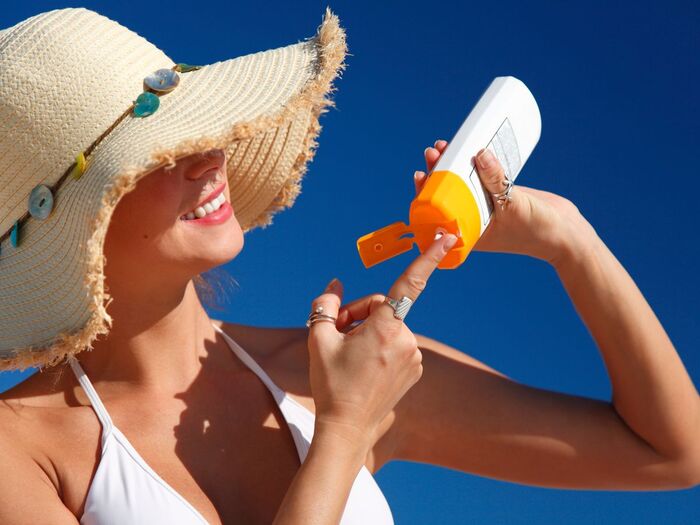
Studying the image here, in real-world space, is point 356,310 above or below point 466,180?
below

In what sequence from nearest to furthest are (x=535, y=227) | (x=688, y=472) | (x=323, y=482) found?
1. (x=323, y=482)
2. (x=535, y=227)
3. (x=688, y=472)

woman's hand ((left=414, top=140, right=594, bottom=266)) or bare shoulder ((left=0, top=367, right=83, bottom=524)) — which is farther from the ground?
woman's hand ((left=414, top=140, right=594, bottom=266))

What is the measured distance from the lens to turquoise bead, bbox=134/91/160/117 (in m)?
1.42

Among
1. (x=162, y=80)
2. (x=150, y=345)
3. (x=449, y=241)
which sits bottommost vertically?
(x=150, y=345)

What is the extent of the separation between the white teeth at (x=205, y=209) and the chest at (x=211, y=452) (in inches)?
15.9

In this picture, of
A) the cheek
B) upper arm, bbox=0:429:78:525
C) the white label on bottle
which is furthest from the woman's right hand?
upper arm, bbox=0:429:78:525

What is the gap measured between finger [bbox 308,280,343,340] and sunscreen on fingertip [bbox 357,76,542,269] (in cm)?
9

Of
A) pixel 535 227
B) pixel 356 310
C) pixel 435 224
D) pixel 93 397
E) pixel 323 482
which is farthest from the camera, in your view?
pixel 535 227

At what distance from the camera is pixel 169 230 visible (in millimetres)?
1441

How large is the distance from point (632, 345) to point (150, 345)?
1.01 meters

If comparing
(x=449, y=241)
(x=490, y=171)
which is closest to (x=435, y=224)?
(x=449, y=241)

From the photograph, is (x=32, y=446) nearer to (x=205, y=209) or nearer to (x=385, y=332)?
(x=205, y=209)

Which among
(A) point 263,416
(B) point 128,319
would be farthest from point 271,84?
(A) point 263,416

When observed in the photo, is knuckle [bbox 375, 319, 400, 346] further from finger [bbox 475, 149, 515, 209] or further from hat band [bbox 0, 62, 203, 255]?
hat band [bbox 0, 62, 203, 255]
